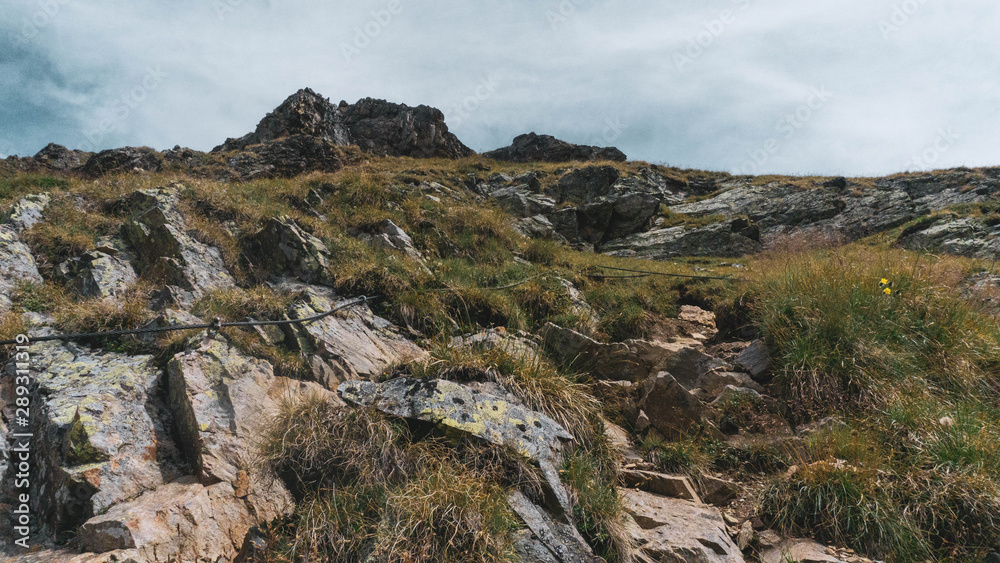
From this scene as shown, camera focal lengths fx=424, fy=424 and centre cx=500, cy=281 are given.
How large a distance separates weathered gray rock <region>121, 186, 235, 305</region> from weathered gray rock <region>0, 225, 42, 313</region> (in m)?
1.08

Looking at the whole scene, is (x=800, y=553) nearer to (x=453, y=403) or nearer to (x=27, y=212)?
(x=453, y=403)

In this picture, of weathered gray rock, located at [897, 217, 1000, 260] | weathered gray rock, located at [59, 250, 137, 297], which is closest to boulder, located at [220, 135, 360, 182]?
weathered gray rock, located at [59, 250, 137, 297]

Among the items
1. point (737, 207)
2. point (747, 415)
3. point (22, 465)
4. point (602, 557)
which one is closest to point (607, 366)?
point (747, 415)

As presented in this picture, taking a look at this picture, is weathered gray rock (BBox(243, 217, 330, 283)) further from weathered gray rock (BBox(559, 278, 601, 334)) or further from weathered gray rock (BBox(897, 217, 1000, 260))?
weathered gray rock (BBox(897, 217, 1000, 260))

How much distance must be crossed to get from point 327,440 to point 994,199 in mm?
27295

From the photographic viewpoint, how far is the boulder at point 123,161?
18722mm

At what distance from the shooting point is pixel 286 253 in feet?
24.3

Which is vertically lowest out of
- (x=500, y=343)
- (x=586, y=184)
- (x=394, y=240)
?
(x=500, y=343)

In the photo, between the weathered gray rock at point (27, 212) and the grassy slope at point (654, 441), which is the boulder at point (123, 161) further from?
the grassy slope at point (654, 441)

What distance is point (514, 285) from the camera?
8.21m

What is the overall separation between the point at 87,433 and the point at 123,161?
22732 millimetres

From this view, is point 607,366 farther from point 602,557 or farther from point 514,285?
point 602,557

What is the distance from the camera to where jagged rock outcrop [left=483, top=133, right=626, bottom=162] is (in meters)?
38.6

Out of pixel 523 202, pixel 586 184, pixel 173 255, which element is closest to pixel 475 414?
pixel 173 255
